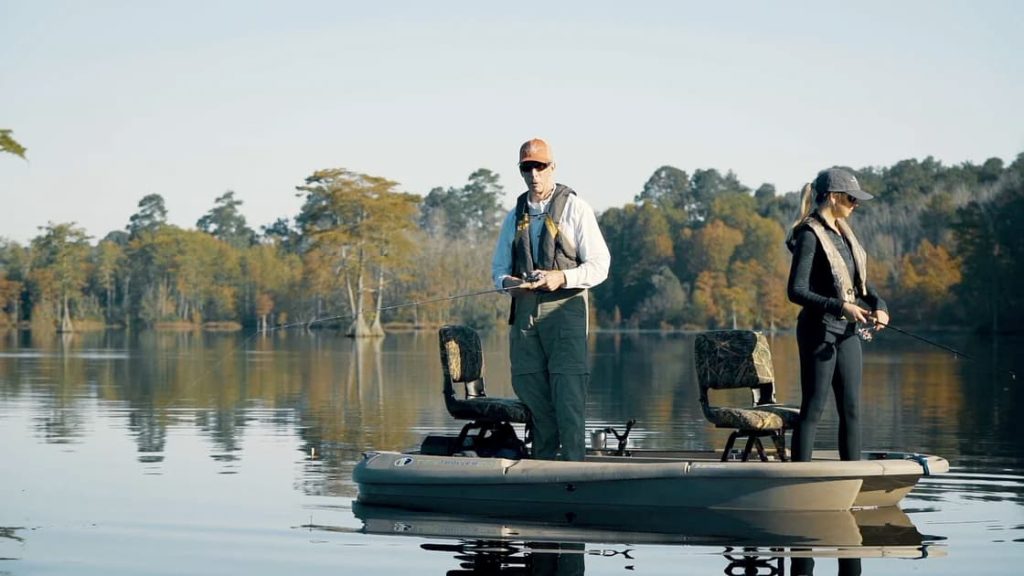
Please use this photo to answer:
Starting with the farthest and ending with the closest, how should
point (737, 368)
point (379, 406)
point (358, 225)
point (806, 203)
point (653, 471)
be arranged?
point (358, 225)
point (379, 406)
point (737, 368)
point (806, 203)
point (653, 471)

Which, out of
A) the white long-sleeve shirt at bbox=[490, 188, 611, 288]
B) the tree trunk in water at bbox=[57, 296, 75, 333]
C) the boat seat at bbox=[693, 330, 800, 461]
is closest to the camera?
the white long-sleeve shirt at bbox=[490, 188, 611, 288]

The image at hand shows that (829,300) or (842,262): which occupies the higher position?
(842,262)

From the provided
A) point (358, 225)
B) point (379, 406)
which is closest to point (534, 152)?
point (379, 406)

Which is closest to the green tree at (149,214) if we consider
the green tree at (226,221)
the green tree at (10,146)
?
the green tree at (226,221)

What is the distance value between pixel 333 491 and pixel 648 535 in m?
2.66

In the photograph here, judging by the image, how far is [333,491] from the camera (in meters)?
9.34

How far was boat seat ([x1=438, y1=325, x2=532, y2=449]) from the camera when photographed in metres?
8.68

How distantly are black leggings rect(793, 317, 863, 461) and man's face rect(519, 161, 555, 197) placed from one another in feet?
5.26

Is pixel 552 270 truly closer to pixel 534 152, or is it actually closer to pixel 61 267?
pixel 534 152

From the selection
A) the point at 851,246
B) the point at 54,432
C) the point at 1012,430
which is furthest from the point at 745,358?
the point at 54,432

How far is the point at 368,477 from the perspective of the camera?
8648 millimetres

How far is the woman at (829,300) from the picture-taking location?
25.7 feet

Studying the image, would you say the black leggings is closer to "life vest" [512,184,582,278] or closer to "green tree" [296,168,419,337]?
"life vest" [512,184,582,278]

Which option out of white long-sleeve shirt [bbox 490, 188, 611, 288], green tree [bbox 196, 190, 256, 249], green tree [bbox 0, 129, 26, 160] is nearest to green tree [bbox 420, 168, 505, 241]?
green tree [bbox 196, 190, 256, 249]
